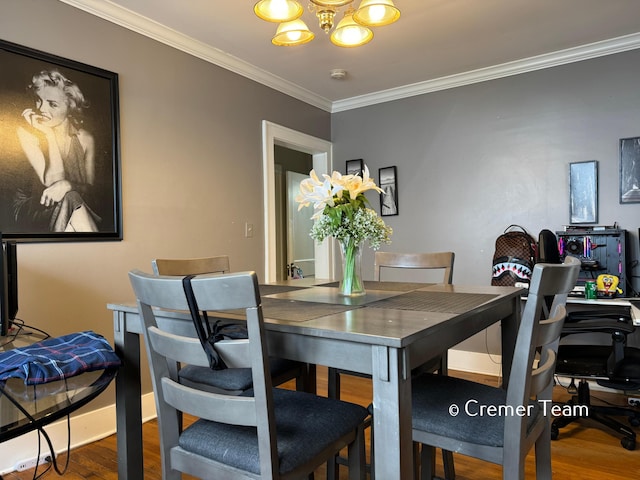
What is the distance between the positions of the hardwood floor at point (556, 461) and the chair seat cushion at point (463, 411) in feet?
2.52

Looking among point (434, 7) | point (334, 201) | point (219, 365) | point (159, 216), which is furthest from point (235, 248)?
point (219, 365)

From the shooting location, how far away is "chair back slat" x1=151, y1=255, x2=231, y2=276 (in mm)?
1882

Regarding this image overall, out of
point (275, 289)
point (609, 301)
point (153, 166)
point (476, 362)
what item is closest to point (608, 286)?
point (609, 301)

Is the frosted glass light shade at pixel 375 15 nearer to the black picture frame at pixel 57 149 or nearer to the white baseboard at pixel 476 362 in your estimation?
the black picture frame at pixel 57 149

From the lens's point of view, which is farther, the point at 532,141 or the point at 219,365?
the point at 532,141

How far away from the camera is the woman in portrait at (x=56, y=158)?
2115 mm

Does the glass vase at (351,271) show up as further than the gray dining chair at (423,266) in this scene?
No

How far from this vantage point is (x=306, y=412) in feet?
4.12

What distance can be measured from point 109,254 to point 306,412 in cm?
171

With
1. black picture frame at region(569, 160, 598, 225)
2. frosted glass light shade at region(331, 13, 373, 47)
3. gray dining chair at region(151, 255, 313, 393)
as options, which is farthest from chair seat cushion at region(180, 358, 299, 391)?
black picture frame at region(569, 160, 598, 225)

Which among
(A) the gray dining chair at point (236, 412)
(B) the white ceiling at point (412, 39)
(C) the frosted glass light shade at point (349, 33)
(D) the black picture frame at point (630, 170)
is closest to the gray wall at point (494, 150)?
(D) the black picture frame at point (630, 170)

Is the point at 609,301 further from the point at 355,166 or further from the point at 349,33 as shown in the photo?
the point at 355,166

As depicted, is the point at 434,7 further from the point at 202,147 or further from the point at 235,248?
the point at 235,248

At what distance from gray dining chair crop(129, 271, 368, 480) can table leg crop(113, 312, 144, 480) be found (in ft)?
1.02
